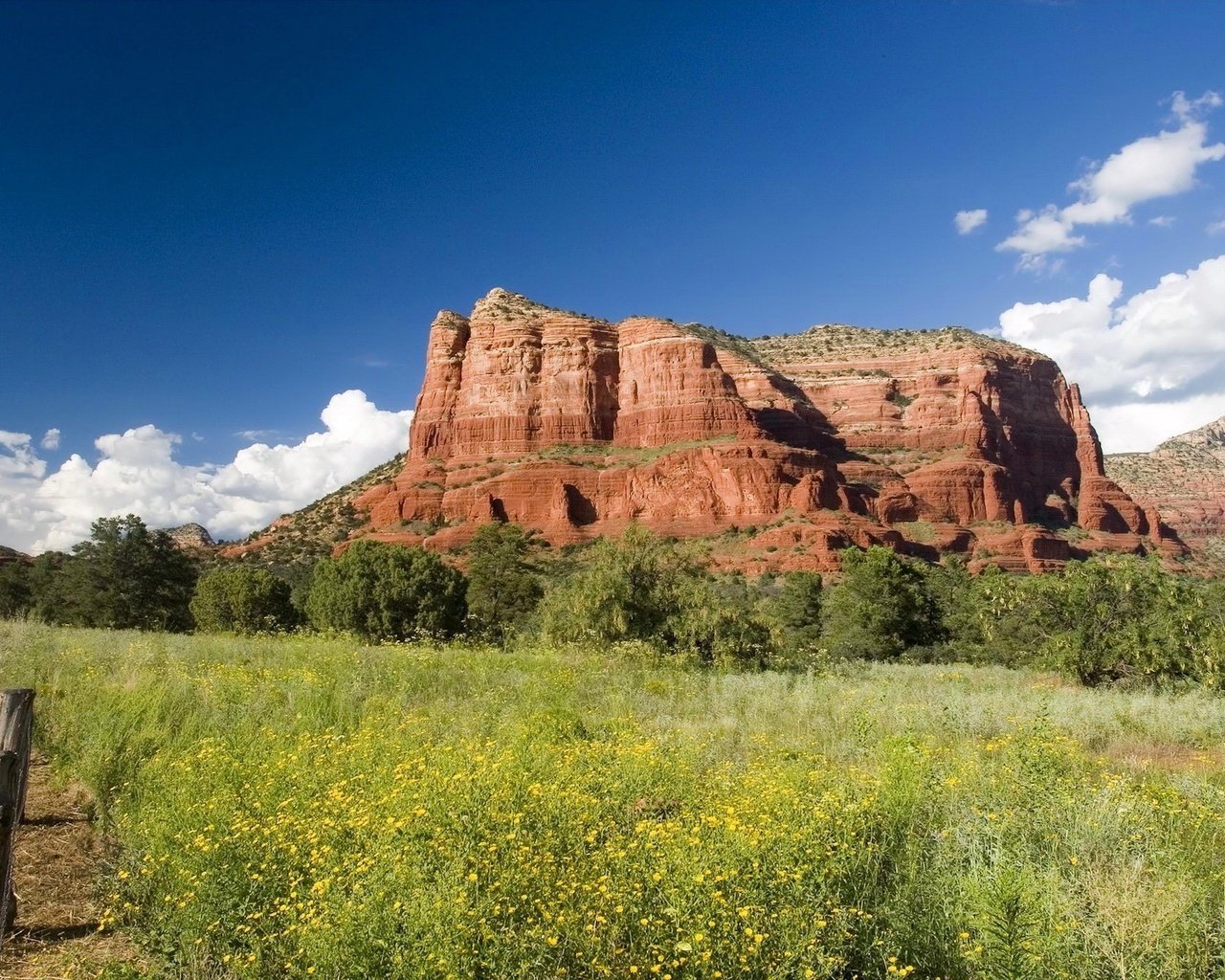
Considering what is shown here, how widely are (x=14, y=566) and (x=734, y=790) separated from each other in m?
56.5

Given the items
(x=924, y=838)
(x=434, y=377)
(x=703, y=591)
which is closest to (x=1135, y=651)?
(x=703, y=591)

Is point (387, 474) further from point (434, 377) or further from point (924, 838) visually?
point (924, 838)

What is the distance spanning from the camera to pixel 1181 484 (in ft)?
506

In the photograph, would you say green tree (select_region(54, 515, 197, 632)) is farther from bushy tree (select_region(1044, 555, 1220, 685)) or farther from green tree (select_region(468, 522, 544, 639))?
bushy tree (select_region(1044, 555, 1220, 685))

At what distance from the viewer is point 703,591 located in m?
20.6

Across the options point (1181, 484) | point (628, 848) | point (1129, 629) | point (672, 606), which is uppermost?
point (1181, 484)

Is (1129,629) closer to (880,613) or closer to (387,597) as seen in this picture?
(880,613)

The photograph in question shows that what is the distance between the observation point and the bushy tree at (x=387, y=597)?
108 ft

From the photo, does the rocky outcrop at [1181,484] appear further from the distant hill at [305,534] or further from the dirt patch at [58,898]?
the dirt patch at [58,898]

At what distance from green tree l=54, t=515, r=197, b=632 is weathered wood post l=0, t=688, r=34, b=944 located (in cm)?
3121

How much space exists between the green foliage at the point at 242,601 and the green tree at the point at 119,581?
6.81 feet

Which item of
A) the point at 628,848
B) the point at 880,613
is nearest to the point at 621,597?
the point at 628,848

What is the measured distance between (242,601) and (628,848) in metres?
39.4

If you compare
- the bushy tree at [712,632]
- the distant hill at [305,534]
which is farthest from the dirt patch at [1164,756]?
the distant hill at [305,534]
